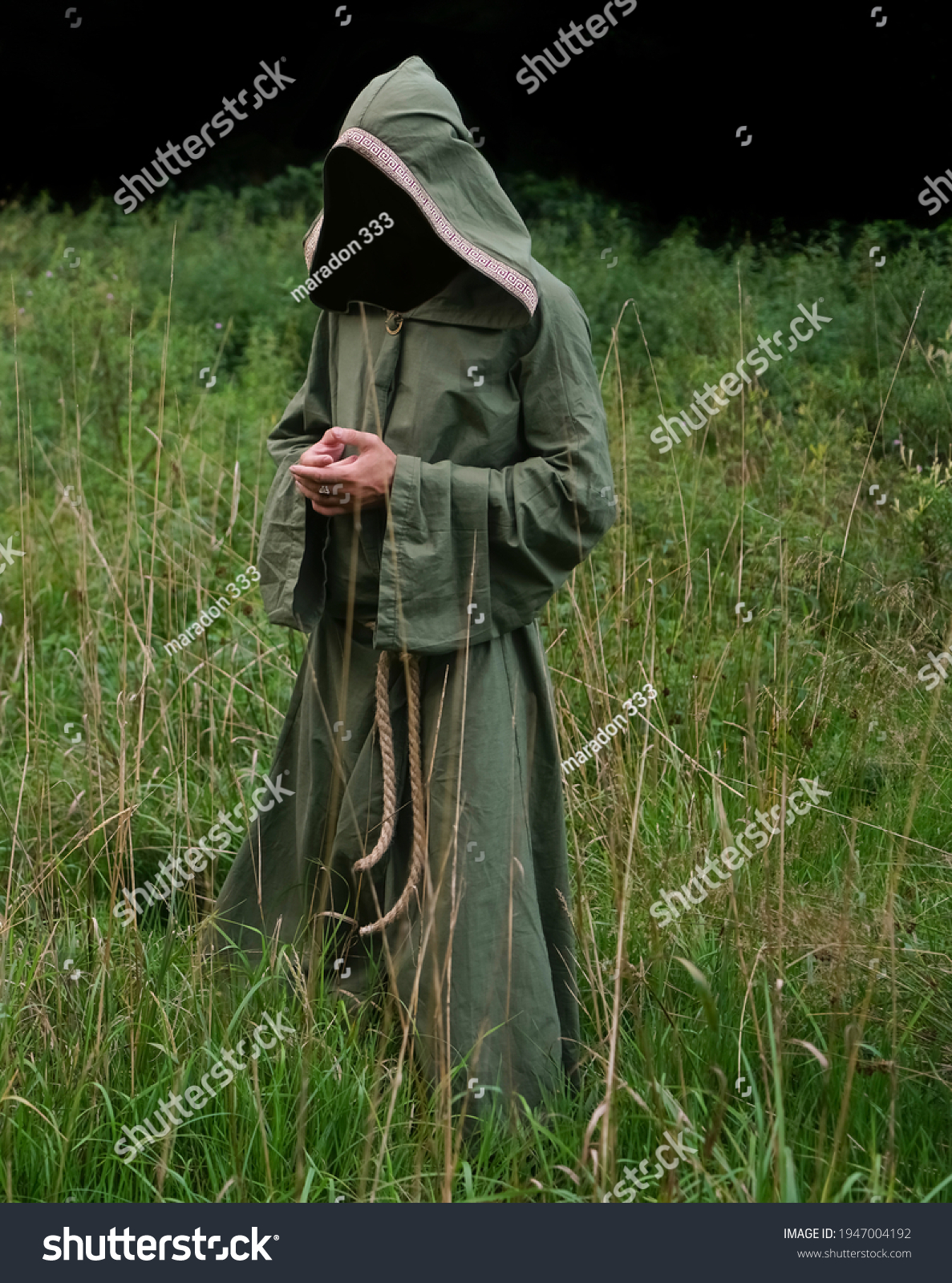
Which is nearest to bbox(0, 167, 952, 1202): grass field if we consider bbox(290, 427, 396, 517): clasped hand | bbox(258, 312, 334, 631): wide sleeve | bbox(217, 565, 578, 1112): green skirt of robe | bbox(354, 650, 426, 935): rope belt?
bbox(217, 565, 578, 1112): green skirt of robe

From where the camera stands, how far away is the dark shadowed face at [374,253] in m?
2.13

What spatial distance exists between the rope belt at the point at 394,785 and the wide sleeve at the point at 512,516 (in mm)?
137

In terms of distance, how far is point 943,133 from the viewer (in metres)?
6.88

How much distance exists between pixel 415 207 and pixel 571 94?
21.6 feet

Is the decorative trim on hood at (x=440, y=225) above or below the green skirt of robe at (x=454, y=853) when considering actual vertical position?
above

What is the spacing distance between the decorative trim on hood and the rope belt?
0.64m

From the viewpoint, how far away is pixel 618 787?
8.20 ft

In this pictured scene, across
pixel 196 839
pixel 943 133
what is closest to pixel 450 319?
pixel 196 839

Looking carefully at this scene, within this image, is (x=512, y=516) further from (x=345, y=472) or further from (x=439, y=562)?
(x=345, y=472)

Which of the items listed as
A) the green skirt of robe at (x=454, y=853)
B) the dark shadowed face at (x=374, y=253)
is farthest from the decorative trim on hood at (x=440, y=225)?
the green skirt of robe at (x=454, y=853)

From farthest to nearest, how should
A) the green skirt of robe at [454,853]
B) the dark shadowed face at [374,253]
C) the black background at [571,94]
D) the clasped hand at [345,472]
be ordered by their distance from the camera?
the black background at [571,94] < the dark shadowed face at [374,253] < the green skirt of robe at [454,853] < the clasped hand at [345,472]

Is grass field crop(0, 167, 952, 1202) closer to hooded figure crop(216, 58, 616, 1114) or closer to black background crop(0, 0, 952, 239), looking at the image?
hooded figure crop(216, 58, 616, 1114)

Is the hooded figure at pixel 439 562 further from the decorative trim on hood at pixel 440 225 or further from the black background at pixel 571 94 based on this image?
the black background at pixel 571 94

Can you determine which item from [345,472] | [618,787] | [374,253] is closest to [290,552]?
[345,472]
